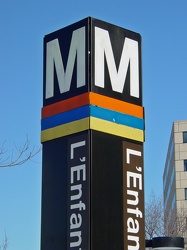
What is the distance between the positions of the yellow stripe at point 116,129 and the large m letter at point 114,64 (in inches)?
16.3

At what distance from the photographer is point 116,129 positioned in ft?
26.0

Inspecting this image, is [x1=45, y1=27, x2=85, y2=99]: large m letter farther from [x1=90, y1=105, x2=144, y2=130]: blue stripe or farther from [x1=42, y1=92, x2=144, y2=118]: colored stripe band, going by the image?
[x1=90, y1=105, x2=144, y2=130]: blue stripe

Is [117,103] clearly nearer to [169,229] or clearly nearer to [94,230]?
[94,230]

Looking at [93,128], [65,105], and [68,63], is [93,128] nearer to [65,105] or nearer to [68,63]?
[65,105]

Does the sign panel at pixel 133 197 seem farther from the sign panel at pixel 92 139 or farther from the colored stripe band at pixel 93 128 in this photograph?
the colored stripe band at pixel 93 128

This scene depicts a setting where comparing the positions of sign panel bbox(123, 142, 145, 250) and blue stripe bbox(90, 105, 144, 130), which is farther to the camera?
blue stripe bbox(90, 105, 144, 130)

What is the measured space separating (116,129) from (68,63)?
3.05 feet

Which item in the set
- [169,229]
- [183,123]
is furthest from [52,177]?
[183,123]

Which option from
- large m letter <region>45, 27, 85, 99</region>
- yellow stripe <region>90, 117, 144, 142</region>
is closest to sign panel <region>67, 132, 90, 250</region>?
yellow stripe <region>90, 117, 144, 142</region>

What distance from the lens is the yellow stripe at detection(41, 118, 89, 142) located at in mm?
7764

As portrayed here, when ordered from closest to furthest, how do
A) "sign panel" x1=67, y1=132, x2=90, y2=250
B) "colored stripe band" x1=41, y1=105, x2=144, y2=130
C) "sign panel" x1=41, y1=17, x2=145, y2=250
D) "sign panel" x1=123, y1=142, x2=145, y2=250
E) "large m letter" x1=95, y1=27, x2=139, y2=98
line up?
1. "sign panel" x1=67, y1=132, x2=90, y2=250
2. "sign panel" x1=41, y1=17, x2=145, y2=250
3. "sign panel" x1=123, y1=142, x2=145, y2=250
4. "colored stripe band" x1=41, y1=105, x2=144, y2=130
5. "large m letter" x1=95, y1=27, x2=139, y2=98

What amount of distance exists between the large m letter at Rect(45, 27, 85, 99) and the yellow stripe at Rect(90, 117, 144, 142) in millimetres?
468

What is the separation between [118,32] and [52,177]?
185 centimetres

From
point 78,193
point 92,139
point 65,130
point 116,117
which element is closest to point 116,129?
point 116,117
